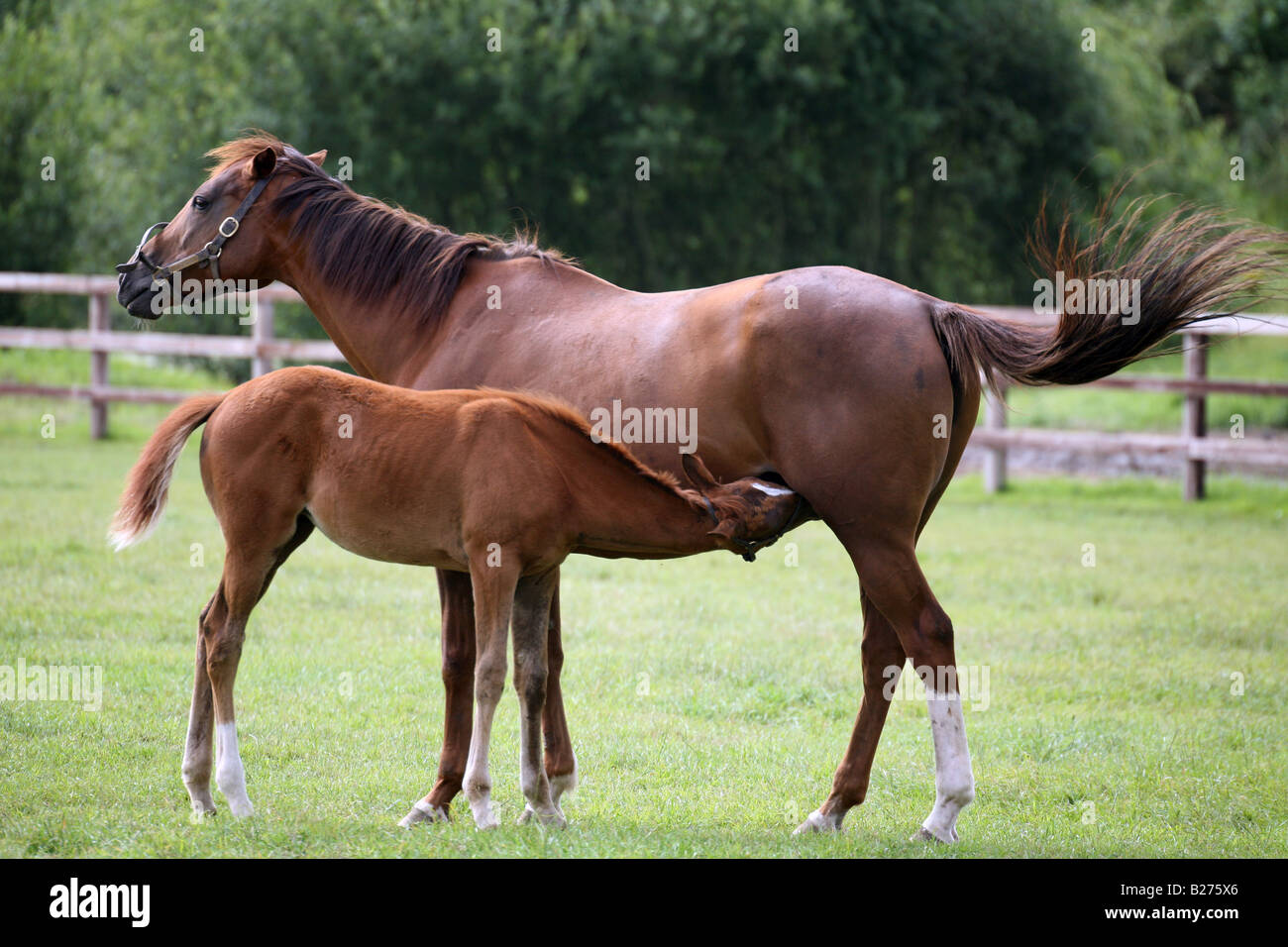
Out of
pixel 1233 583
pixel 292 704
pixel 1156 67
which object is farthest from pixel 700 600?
pixel 1156 67

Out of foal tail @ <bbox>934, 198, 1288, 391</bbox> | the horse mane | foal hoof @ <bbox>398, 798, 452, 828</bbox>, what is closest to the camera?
foal hoof @ <bbox>398, 798, 452, 828</bbox>

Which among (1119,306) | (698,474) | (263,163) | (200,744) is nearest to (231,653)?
(200,744)

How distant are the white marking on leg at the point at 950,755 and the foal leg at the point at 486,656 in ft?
5.31

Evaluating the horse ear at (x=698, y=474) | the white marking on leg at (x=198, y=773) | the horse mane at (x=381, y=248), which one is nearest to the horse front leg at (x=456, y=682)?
the white marking on leg at (x=198, y=773)

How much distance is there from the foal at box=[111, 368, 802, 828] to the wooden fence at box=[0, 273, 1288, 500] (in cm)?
980

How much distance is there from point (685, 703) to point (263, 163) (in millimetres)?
3503

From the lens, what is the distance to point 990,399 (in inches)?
562

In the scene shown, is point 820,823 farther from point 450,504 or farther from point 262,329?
point 262,329

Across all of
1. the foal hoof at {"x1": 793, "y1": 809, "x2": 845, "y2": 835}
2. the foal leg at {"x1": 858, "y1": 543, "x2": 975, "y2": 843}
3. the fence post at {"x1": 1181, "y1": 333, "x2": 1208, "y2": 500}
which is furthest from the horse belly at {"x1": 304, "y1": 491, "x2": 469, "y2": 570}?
the fence post at {"x1": 1181, "y1": 333, "x2": 1208, "y2": 500}

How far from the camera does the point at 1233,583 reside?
35.4 feet

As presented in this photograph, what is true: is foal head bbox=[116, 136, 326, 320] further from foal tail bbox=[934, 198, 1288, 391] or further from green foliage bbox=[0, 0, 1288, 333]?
green foliage bbox=[0, 0, 1288, 333]

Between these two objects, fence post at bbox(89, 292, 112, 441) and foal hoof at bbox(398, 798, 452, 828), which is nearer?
foal hoof at bbox(398, 798, 452, 828)

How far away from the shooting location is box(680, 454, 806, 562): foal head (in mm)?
4773
